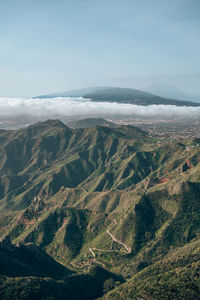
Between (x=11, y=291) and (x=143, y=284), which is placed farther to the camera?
(x=143, y=284)

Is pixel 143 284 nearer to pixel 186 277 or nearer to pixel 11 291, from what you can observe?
pixel 186 277

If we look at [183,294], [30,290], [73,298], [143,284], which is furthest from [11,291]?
[183,294]

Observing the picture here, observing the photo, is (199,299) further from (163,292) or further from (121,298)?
(121,298)

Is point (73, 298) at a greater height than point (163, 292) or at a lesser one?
lesser

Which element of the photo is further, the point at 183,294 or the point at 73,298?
the point at 73,298

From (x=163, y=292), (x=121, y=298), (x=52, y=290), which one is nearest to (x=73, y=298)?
(x=52, y=290)

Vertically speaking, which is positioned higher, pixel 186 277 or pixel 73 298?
pixel 186 277

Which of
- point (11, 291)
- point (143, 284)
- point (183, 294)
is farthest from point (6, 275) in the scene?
point (183, 294)
